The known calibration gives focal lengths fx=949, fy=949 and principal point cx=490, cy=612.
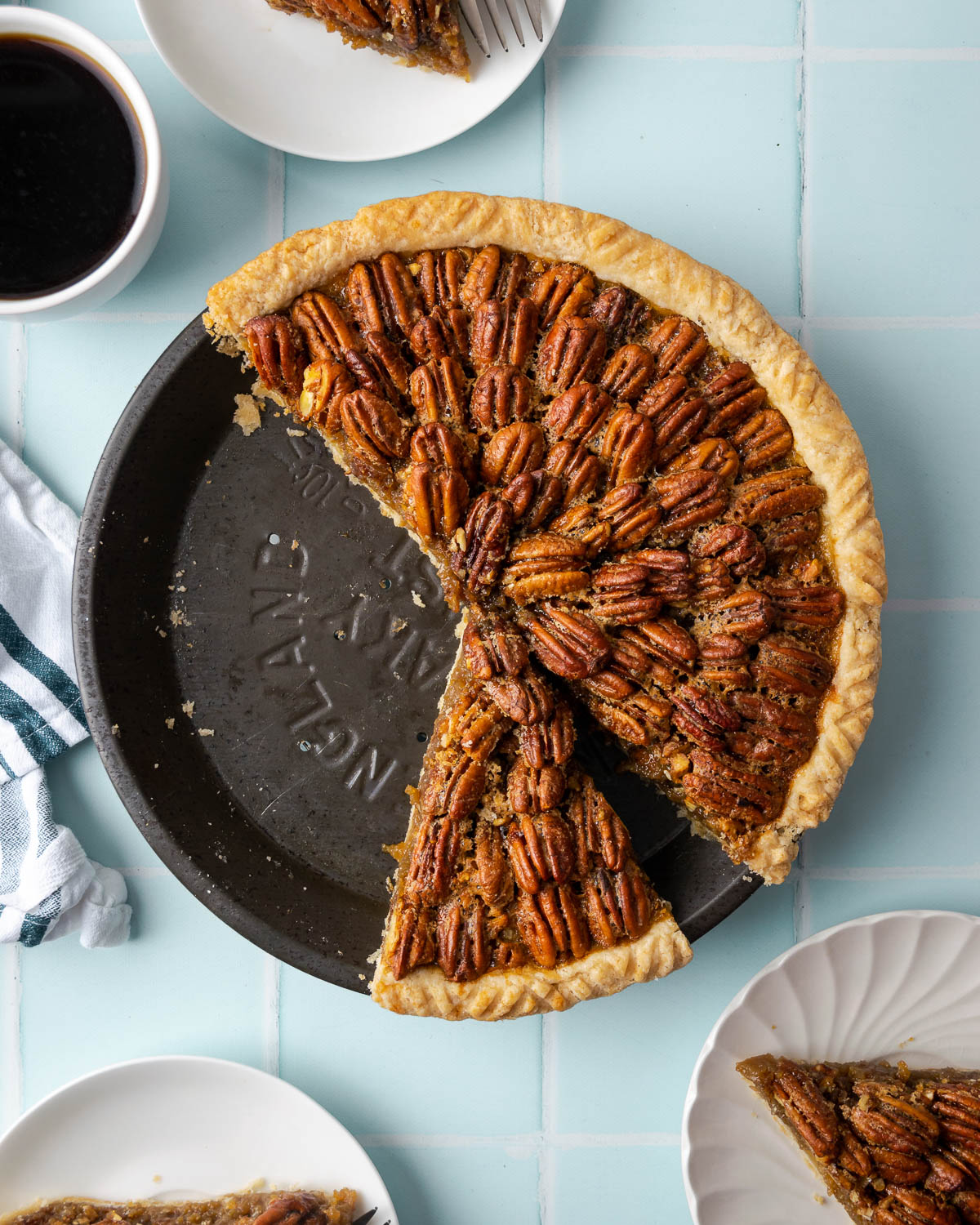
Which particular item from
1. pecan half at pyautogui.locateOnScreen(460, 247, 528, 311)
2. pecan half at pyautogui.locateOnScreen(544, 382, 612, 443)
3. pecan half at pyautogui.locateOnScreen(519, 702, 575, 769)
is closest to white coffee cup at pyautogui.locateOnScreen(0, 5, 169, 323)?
pecan half at pyautogui.locateOnScreen(460, 247, 528, 311)

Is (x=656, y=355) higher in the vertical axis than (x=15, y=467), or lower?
higher

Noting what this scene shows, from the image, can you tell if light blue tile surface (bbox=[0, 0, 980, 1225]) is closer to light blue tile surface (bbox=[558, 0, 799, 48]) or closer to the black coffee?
light blue tile surface (bbox=[558, 0, 799, 48])

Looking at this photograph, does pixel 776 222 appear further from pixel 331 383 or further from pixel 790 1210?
pixel 790 1210

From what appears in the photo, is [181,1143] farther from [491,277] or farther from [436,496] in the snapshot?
[491,277]

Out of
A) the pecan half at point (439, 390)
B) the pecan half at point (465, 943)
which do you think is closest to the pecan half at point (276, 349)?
the pecan half at point (439, 390)

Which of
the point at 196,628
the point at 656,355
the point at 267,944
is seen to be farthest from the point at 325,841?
the point at 656,355

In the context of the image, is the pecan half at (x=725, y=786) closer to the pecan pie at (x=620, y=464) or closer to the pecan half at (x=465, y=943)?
the pecan pie at (x=620, y=464)
